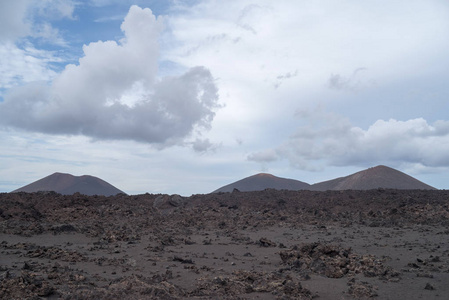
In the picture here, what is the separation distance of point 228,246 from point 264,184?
38.1 m

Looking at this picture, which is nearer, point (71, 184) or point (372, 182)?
point (372, 182)

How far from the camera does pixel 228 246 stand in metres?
15.4

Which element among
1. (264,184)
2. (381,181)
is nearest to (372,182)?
(381,181)

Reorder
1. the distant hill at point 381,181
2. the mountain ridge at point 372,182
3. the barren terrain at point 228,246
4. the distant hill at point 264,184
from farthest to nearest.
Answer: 1. the distant hill at point 264,184
2. the mountain ridge at point 372,182
3. the distant hill at point 381,181
4. the barren terrain at point 228,246

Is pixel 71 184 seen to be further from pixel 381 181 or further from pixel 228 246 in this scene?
pixel 228 246

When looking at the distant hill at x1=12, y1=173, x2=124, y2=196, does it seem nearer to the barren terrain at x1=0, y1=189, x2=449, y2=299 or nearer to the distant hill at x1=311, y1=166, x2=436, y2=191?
the barren terrain at x1=0, y1=189, x2=449, y2=299

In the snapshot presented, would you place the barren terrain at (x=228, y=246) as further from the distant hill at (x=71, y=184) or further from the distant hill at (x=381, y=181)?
the distant hill at (x=71, y=184)

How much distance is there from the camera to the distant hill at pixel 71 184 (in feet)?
155

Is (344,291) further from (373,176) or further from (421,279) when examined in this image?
(373,176)

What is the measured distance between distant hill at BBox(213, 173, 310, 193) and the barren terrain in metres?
22.3

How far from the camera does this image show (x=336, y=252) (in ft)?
38.9

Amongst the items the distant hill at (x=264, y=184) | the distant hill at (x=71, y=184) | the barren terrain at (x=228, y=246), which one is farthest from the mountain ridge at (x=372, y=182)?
the barren terrain at (x=228, y=246)

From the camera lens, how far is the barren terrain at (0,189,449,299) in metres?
8.83

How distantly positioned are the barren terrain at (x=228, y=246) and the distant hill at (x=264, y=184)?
2227 centimetres
